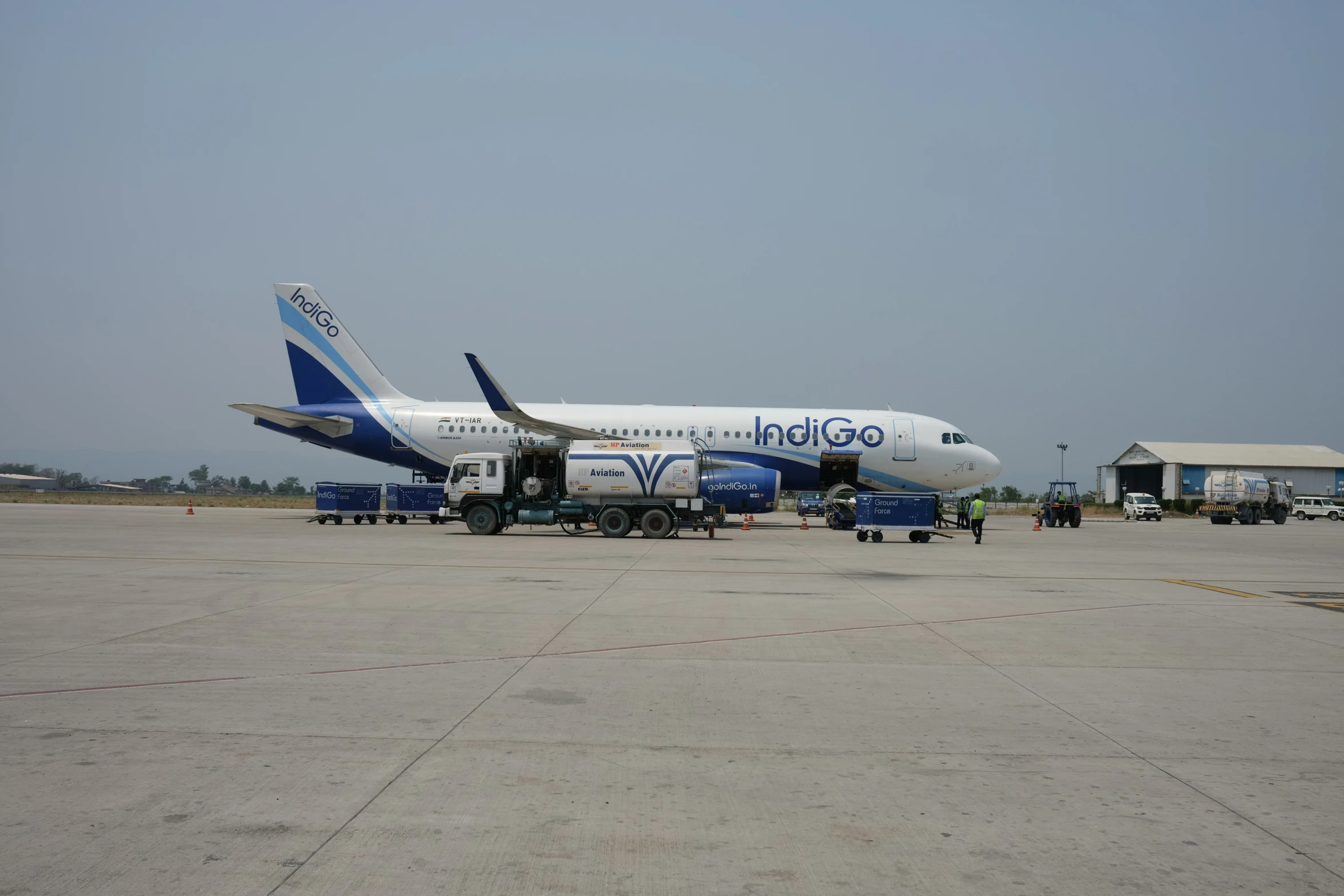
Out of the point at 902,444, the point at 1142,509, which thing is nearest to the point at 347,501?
the point at 902,444

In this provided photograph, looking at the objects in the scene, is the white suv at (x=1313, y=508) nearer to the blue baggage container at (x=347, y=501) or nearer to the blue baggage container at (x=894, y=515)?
the blue baggage container at (x=894, y=515)

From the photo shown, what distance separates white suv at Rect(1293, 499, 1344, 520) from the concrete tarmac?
67521 millimetres

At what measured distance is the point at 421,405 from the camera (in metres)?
39.2

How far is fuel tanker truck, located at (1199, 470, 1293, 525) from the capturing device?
55000 mm

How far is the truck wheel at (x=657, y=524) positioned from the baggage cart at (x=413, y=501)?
381 inches

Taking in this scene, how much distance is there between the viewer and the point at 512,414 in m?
36.4

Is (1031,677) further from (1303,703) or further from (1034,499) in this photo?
(1034,499)

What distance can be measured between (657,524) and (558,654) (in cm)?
2068

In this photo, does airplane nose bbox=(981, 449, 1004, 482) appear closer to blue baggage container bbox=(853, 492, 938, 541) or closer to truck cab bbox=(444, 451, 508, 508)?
blue baggage container bbox=(853, 492, 938, 541)

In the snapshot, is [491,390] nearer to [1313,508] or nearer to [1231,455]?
[1313,508]

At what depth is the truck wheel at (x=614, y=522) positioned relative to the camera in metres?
29.9

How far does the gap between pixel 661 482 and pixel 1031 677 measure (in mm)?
21407

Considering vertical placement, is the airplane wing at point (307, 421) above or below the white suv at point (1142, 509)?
above

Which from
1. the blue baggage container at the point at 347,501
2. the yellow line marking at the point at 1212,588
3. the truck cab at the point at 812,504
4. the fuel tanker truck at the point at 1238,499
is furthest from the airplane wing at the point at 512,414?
the fuel tanker truck at the point at 1238,499
